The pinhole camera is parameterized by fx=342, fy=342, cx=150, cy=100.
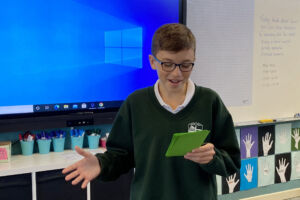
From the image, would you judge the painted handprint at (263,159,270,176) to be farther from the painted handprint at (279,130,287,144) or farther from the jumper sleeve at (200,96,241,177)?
the jumper sleeve at (200,96,241,177)

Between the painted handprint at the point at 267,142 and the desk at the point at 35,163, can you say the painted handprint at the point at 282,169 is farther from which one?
the desk at the point at 35,163

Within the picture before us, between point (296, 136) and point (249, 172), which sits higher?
point (296, 136)

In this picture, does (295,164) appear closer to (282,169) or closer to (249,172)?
(282,169)

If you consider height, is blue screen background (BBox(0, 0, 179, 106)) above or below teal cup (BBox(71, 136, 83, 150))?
above

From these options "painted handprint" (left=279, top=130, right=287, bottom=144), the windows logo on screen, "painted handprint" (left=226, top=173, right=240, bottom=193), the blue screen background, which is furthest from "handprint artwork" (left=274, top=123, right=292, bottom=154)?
the windows logo on screen

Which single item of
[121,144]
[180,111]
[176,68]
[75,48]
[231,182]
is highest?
[75,48]

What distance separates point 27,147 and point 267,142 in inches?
73.6

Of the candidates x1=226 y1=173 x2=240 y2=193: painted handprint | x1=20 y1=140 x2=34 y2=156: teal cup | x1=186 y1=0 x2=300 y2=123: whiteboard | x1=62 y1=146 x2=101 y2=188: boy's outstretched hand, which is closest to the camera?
x1=62 y1=146 x2=101 y2=188: boy's outstretched hand

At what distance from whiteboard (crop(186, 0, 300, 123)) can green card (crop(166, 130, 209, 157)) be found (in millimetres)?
1392

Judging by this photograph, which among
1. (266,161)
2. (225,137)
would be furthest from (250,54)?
(225,137)

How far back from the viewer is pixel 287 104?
2.81 meters

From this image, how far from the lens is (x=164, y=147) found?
121 centimetres

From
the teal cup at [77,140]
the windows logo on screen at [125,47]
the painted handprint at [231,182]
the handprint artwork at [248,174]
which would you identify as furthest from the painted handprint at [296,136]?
the teal cup at [77,140]

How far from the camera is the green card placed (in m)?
0.99
